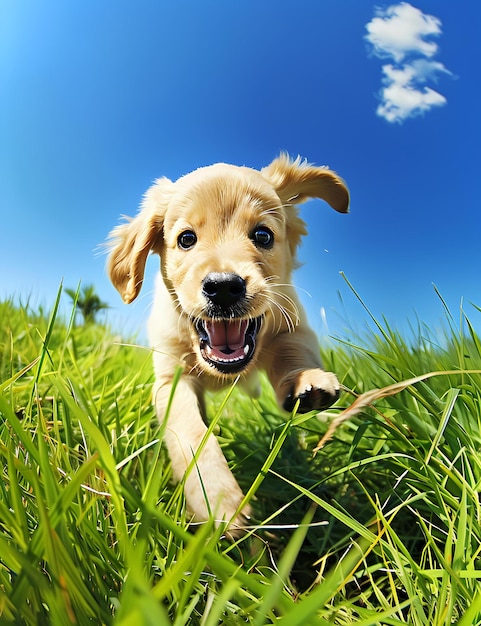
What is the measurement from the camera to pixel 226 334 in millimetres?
1692

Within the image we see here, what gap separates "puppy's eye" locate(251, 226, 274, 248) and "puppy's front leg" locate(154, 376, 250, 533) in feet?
1.84

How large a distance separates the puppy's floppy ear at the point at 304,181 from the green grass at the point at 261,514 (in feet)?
2.31

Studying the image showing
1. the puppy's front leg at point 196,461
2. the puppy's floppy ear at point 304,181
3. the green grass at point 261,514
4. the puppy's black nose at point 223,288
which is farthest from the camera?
the puppy's floppy ear at point 304,181

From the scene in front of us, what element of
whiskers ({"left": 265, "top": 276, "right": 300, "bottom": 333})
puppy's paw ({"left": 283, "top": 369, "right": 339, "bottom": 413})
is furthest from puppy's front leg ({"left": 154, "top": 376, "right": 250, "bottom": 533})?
whiskers ({"left": 265, "top": 276, "right": 300, "bottom": 333})

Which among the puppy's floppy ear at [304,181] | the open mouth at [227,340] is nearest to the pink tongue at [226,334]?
the open mouth at [227,340]

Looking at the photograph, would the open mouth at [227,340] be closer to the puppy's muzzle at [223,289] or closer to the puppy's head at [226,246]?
the puppy's head at [226,246]

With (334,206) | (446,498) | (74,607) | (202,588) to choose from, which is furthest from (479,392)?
(334,206)

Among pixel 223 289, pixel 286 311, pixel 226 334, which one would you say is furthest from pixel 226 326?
pixel 286 311

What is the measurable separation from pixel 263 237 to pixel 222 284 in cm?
39

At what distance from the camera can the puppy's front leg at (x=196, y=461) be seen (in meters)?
1.14

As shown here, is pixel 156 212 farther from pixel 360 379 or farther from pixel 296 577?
pixel 296 577

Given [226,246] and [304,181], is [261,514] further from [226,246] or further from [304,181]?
[304,181]

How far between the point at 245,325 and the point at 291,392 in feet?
1.01

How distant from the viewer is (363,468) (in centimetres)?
136
